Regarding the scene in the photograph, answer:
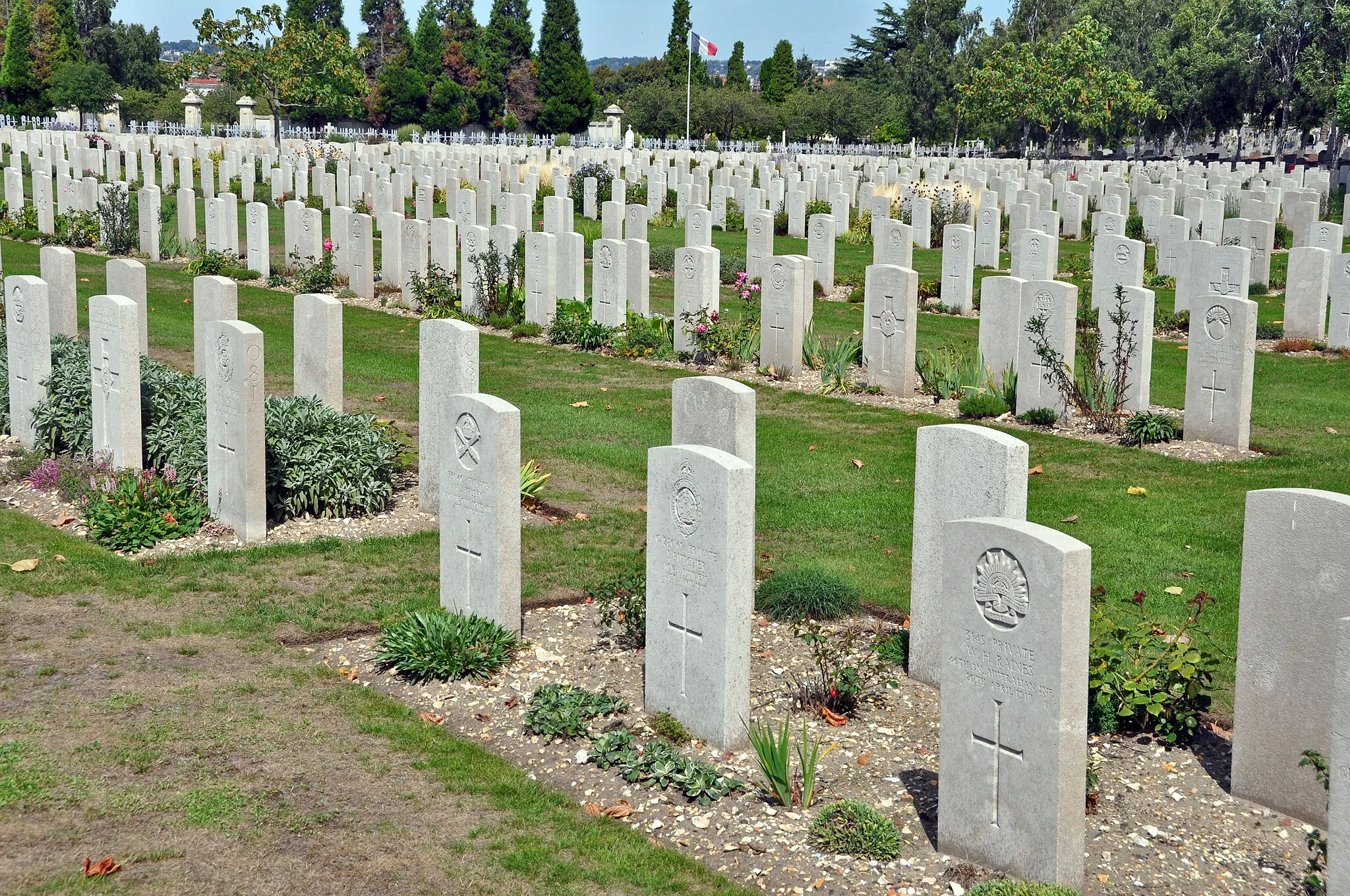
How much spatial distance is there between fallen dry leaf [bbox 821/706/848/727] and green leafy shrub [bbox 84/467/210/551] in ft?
16.3

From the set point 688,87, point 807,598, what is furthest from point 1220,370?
point 688,87

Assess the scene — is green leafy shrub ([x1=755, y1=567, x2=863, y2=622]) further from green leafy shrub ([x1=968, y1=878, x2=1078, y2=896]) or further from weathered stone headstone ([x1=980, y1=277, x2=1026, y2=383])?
weathered stone headstone ([x1=980, y1=277, x2=1026, y2=383])

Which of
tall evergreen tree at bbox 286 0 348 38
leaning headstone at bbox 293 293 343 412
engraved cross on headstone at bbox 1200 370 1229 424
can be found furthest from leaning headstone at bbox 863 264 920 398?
tall evergreen tree at bbox 286 0 348 38

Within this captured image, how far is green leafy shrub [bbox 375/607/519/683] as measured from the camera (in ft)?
24.3

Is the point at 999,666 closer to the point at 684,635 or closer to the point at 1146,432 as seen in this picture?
the point at 684,635

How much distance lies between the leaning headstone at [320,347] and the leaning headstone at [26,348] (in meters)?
2.01

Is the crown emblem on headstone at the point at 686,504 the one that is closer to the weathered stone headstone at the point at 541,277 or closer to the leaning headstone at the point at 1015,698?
the leaning headstone at the point at 1015,698

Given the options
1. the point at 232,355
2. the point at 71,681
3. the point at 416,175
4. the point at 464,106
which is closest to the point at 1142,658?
the point at 71,681

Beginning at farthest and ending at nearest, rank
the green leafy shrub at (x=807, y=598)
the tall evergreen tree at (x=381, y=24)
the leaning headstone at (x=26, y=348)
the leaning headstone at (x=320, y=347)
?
the tall evergreen tree at (x=381, y=24)
the leaning headstone at (x=26, y=348)
the leaning headstone at (x=320, y=347)
the green leafy shrub at (x=807, y=598)

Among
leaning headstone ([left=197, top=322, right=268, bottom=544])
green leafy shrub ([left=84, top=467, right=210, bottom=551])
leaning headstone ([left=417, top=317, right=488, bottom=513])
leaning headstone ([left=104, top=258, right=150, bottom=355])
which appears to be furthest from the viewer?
leaning headstone ([left=104, top=258, right=150, bottom=355])

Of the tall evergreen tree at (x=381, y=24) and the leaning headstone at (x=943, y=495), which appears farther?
the tall evergreen tree at (x=381, y=24)

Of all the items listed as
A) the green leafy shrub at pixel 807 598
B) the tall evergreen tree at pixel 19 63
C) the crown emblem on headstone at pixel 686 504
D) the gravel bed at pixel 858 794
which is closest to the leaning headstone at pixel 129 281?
the gravel bed at pixel 858 794

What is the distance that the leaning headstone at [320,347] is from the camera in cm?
1104

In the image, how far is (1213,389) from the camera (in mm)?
12352
